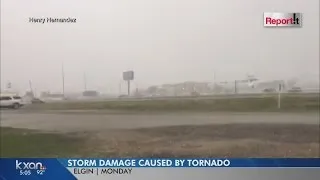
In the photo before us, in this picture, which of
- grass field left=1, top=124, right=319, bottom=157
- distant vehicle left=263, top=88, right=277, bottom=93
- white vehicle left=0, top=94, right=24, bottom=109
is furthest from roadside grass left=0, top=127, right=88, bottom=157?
distant vehicle left=263, top=88, right=277, bottom=93

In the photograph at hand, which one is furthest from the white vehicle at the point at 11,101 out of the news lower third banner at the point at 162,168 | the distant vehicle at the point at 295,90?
the distant vehicle at the point at 295,90

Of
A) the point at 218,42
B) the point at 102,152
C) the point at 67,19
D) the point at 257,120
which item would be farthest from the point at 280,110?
the point at 67,19

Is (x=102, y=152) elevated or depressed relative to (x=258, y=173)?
elevated

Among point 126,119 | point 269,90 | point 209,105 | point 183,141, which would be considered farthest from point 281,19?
point 126,119

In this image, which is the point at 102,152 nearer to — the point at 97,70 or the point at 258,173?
the point at 97,70

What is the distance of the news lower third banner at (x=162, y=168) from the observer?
1.44 metres

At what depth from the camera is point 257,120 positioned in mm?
1423

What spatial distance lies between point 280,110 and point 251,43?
328 millimetres

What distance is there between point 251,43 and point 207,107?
1.14ft

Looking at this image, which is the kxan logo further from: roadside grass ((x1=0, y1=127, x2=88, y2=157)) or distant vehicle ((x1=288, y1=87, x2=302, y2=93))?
distant vehicle ((x1=288, y1=87, x2=302, y2=93))

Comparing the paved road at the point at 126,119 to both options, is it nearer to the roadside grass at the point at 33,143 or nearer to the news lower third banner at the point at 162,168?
the roadside grass at the point at 33,143

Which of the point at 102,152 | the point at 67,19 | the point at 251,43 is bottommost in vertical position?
the point at 102,152

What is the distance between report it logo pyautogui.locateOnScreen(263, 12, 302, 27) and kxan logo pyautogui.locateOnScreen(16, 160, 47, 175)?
1204 mm

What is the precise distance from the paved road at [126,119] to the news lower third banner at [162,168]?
0.16 metres
